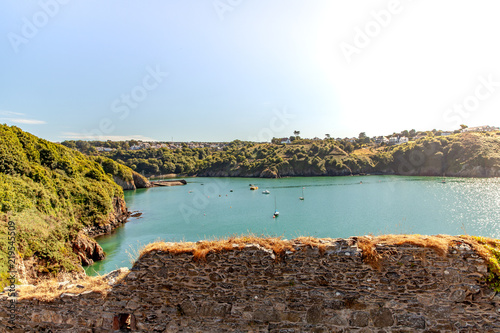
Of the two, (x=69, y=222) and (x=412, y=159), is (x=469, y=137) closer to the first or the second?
(x=412, y=159)

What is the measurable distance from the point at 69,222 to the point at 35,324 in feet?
58.3

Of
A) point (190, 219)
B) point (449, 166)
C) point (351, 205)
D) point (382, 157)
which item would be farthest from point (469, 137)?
point (190, 219)

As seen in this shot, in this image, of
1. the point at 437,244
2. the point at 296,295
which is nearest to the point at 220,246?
the point at 296,295

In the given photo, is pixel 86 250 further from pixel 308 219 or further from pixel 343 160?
pixel 343 160

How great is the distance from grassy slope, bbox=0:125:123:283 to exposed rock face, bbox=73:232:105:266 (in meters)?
0.93

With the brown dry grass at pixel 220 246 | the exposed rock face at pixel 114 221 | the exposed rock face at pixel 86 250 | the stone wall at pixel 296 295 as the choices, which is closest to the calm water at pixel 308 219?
the exposed rock face at pixel 86 250

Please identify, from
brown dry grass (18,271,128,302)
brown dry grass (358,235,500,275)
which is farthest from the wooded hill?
brown dry grass (358,235,500,275)

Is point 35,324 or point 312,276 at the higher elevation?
point 312,276

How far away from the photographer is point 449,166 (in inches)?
4343

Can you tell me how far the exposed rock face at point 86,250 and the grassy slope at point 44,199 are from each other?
926 mm

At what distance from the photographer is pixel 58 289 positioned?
5.97 meters

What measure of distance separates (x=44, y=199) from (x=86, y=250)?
5.78m

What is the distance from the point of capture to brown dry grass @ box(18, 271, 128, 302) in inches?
222

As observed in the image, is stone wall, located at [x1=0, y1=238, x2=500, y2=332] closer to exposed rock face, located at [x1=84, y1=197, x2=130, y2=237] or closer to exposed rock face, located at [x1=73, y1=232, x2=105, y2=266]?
exposed rock face, located at [x1=73, y1=232, x2=105, y2=266]
